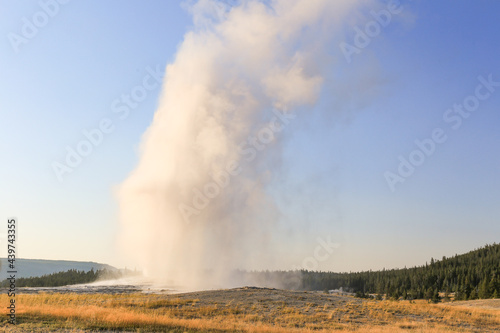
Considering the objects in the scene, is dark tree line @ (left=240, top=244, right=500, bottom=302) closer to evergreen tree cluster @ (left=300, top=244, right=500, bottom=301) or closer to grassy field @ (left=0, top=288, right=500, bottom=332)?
evergreen tree cluster @ (left=300, top=244, right=500, bottom=301)

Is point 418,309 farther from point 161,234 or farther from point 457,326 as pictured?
point 161,234

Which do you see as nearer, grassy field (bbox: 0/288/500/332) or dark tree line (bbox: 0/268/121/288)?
grassy field (bbox: 0/288/500/332)

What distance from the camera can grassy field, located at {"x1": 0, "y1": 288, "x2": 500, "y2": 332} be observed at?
2148cm

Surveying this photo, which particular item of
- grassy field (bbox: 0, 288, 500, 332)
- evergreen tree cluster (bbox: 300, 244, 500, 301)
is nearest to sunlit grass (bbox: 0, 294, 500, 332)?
grassy field (bbox: 0, 288, 500, 332)

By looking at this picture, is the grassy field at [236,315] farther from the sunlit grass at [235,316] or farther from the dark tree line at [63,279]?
the dark tree line at [63,279]

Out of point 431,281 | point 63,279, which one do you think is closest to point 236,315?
point 63,279

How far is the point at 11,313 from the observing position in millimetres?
21578

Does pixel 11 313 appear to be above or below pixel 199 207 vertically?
below

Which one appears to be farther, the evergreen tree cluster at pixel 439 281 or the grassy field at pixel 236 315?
the evergreen tree cluster at pixel 439 281

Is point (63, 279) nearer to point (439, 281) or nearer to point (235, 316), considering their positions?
point (235, 316)

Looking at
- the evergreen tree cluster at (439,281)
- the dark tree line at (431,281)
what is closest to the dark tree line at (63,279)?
the dark tree line at (431,281)

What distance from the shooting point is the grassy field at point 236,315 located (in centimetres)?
2148

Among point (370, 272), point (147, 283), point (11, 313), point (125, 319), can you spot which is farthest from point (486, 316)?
point (370, 272)

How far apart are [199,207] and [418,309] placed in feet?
133
